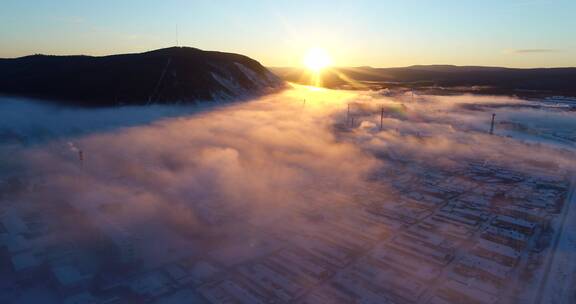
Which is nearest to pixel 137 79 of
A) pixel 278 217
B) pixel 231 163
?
pixel 231 163

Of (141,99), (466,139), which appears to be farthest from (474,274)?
(141,99)

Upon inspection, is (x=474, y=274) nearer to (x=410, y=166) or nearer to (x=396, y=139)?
(x=410, y=166)

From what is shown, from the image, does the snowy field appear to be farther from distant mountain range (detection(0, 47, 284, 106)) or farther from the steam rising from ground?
distant mountain range (detection(0, 47, 284, 106))

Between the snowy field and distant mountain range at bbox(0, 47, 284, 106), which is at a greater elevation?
distant mountain range at bbox(0, 47, 284, 106)

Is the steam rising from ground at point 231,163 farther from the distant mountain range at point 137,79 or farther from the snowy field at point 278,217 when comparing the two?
the distant mountain range at point 137,79

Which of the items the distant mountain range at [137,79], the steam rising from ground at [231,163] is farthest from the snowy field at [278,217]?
the distant mountain range at [137,79]

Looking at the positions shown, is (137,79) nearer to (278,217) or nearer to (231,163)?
(231,163)

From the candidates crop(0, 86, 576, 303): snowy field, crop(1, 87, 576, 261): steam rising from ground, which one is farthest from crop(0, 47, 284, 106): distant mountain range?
crop(0, 86, 576, 303): snowy field
